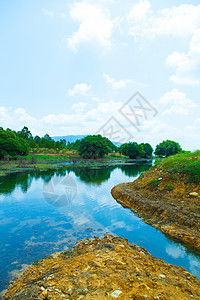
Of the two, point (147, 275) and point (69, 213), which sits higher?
point (147, 275)

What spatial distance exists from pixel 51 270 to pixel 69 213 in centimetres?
679

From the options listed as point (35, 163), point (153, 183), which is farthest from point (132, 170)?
point (35, 163)

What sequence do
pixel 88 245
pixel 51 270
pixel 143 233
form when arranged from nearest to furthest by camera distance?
pixel 51 270
pixel 88 245
pixel 143 233

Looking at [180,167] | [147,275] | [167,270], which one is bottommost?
[167,270]

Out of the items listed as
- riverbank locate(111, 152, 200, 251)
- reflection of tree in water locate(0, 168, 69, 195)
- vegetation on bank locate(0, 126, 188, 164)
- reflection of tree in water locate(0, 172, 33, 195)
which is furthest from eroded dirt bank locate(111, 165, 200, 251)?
vegetation on bank locate(0, 126, 188, 164)

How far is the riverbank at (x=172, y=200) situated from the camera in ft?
27.0

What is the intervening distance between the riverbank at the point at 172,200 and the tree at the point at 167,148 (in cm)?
11907

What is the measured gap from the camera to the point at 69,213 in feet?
37.4

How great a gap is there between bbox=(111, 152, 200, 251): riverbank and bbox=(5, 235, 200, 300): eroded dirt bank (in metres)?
3.34

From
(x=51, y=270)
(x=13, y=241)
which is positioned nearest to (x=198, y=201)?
(x=51, y=270)

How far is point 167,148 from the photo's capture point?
126 meters

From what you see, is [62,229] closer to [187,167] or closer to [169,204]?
[169,204]

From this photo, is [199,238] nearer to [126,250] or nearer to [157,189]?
[126,250]

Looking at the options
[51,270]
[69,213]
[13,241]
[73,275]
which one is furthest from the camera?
Result: [69,213]
